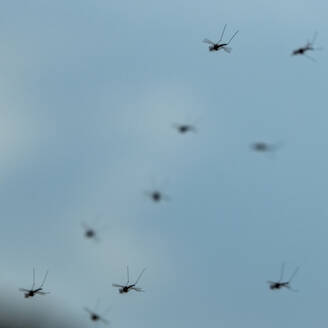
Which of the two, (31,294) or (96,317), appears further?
(31,294)

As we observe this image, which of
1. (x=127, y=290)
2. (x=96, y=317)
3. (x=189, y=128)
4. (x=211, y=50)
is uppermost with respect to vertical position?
(x=211, y=50)

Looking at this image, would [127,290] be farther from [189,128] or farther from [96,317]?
[189,128]

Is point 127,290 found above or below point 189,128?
below

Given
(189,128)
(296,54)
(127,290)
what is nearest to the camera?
(189,128)

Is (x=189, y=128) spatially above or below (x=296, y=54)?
below

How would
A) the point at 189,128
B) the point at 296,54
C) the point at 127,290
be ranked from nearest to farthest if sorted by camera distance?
the point at 189,128, the point at 296,54, the point at 127,290

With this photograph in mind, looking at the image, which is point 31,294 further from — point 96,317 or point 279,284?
point 279,284

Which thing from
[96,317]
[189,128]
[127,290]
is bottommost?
[96,317]

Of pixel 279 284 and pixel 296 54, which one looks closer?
pixel 296 54

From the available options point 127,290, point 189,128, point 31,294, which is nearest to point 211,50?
point 189,128

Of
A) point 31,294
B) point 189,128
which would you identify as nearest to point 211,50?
point 189,128
